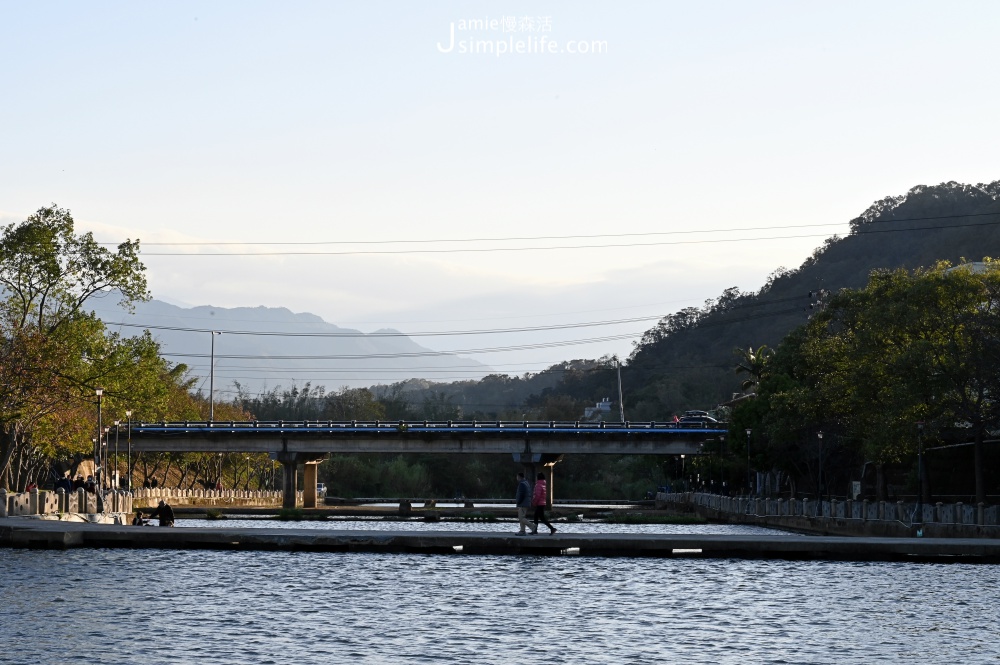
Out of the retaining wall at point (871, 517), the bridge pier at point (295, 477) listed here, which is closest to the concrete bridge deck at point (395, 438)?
the bridge pier at point (295, 477)

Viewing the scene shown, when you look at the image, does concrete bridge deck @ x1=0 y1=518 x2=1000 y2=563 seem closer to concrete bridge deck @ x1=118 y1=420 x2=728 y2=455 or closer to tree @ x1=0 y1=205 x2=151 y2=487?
tree @ x1=0 y1=205 x2=151 y2=487

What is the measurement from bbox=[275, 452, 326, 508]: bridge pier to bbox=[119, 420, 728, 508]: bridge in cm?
11

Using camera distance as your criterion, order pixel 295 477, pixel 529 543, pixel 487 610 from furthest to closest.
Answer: pixel 295 477
pixel 529 543
pixel 487 610

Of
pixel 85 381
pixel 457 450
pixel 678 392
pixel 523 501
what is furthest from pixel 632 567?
pixel 678 392

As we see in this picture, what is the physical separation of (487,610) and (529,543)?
36.2ft

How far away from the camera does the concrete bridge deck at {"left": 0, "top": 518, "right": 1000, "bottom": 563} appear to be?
136 ft

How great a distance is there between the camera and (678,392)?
7761 inches

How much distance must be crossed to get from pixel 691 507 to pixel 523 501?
70.2 metres

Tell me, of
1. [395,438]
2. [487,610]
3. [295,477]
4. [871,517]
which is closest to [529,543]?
[487,610]

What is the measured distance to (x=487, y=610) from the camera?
30.5m

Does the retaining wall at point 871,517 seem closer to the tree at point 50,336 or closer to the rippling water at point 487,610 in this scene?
the rippling water at point 487,610

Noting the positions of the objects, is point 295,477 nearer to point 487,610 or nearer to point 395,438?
point 395,438

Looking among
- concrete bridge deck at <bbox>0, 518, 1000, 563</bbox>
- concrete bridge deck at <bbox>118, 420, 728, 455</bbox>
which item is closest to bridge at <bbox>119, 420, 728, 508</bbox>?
concrete bridge deck at <bbox>118, 420, 728, 455</bbox>

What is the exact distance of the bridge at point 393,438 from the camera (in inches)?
4678
